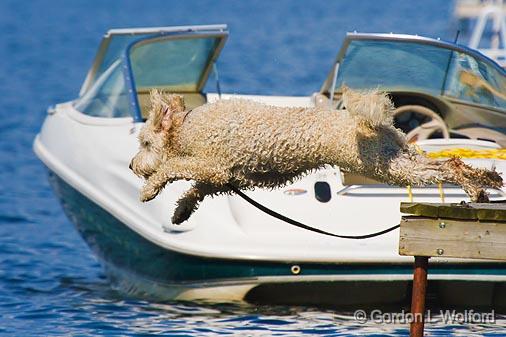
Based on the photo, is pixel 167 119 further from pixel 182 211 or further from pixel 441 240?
pixel 441 240

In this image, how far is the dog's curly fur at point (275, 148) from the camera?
5.54 metres

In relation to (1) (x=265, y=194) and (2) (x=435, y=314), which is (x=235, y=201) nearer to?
(1) (x=265, y=194)

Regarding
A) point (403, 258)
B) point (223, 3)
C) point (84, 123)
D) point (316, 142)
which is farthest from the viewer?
point (223, 3)

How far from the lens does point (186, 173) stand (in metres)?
5.79

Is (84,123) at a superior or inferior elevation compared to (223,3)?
inferior

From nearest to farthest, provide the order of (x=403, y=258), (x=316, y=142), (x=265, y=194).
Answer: (x=316, y=142), (x=403, y=258), (x=265, y=194)

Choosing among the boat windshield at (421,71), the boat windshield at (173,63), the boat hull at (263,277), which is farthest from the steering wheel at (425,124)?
the boat windshield at (173,63)

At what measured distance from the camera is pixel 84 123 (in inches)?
383

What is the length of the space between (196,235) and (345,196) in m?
0.93

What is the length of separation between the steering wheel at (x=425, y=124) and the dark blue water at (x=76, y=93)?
1281mm

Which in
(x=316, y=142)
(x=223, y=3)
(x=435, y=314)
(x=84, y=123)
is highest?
(x=223, y=3)

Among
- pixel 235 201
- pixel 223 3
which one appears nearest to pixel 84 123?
pixel 235 201

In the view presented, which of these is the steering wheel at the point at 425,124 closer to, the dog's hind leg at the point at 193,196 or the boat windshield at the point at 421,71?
the boat windshield at the point at 421,71

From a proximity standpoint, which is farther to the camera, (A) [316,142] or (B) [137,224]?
(B) [137,224]
